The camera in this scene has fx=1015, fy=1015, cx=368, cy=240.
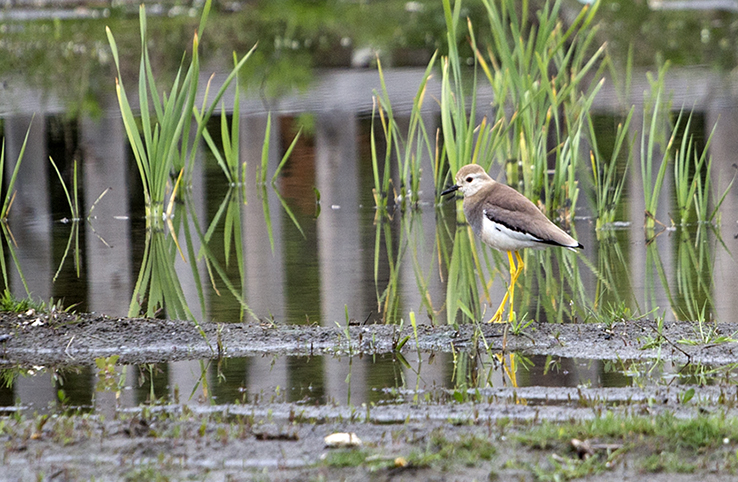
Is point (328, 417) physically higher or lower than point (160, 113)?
lower

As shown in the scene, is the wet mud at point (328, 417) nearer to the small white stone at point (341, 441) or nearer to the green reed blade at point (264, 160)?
the small white stone at point (341, 441)

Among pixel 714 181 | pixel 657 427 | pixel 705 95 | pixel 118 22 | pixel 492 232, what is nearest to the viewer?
pixel 657 427

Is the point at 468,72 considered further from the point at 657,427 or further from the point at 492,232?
the point at 657,427

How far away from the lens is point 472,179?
5449 mm

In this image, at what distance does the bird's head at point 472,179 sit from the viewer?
17.8ft

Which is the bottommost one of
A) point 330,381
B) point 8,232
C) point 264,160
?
point 330,381

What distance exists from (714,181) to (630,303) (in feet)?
13.1

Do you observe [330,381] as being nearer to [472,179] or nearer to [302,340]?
[302,340]

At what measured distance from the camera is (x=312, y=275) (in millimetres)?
6164

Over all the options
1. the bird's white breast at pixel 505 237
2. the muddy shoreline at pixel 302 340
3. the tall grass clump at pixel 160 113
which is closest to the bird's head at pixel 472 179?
the bird's white breast at pixel 505 237

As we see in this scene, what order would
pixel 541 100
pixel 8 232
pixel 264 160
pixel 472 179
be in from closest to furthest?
pixel 472 179
pixel 541 100
pixel 8 232
pixel 264 160

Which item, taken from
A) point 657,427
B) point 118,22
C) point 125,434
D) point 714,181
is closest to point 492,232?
point 657,427

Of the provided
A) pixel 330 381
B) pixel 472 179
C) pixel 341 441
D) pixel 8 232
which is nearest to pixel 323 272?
pixel 472 179

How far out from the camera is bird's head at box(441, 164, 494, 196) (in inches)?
214
